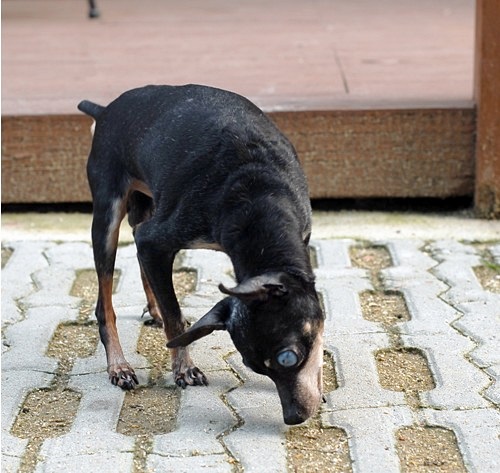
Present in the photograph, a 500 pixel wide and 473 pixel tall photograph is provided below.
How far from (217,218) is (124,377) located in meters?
0.66

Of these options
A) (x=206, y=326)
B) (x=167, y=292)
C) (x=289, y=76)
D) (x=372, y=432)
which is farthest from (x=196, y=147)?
(x=289, y=76)

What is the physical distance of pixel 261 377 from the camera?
3867 mm

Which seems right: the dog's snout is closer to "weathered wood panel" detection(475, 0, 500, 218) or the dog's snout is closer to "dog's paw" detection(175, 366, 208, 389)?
"dog's paw" detection(175, 366, 208, 389)

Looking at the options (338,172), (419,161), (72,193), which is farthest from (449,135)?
(72,193)

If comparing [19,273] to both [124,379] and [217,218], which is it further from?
[217,218]

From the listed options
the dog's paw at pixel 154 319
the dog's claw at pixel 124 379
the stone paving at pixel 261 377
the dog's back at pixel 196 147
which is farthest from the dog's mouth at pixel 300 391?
the dog's paw at pixel 154 319

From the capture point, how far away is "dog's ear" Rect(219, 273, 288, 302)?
10.4 ft

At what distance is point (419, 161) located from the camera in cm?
571

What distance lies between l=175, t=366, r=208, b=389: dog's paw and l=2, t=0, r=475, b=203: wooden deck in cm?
203

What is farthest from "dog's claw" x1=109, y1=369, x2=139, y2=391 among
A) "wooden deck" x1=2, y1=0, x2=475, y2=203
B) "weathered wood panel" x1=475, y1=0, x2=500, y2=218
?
"weathered wood panel" x1=475, y1=0, x2=500, y2=218

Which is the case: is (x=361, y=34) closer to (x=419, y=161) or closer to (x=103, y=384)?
(x=419, y=161)

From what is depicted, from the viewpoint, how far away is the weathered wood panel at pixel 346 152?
5.62m

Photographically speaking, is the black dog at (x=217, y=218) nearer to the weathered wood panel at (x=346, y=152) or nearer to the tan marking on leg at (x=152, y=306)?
the tan marking on leg at (x=152, y=306)

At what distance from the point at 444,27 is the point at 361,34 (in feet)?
2.21
